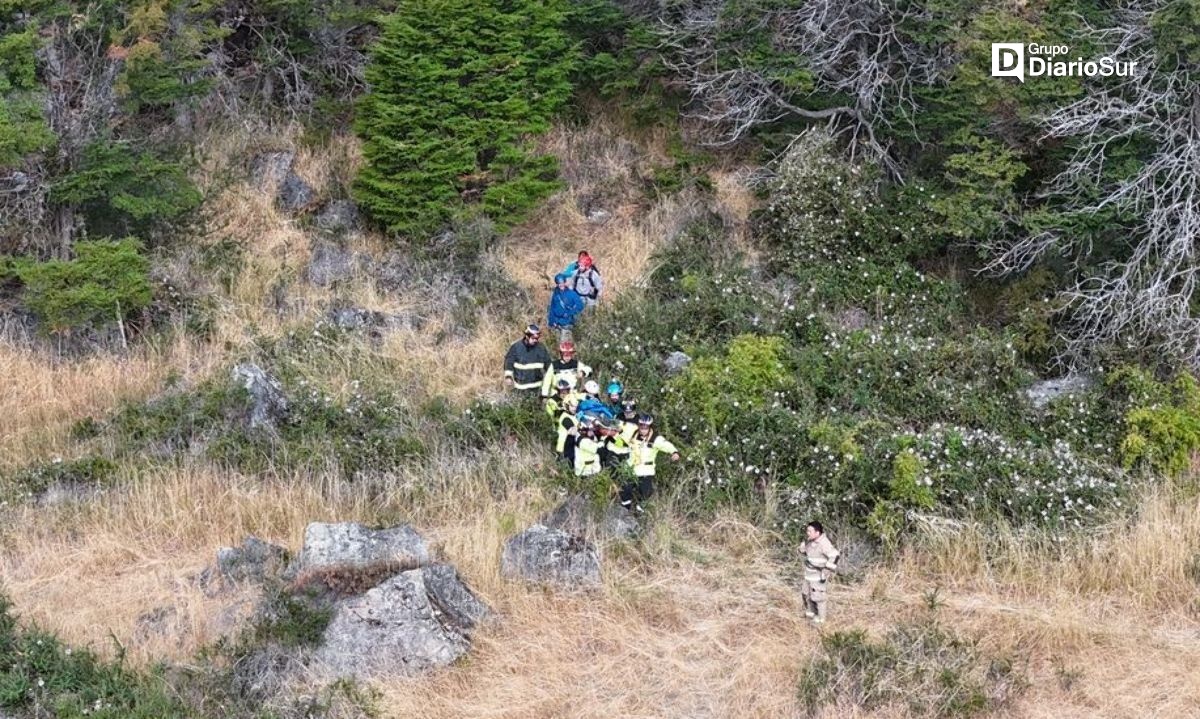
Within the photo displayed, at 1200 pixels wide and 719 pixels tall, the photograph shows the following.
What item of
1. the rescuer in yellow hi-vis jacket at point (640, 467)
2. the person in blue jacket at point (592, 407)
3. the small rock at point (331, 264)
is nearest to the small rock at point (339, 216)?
the small rock at point (331, 264)

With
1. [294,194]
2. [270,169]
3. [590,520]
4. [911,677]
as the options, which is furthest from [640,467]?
[270,169]

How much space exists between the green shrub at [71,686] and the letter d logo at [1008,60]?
32.5 ft

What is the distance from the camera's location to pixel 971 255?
1247 centimetres

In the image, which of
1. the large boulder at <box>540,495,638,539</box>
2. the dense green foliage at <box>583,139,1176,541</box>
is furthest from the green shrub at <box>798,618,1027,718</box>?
the large boulder at <box>540,495,638,539</box>

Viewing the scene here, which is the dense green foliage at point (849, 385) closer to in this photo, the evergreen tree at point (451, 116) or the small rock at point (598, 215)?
the small rock at point (598, 215)

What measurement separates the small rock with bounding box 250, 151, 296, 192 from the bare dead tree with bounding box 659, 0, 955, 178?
5094 millimetres

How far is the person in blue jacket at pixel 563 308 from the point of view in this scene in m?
11.4

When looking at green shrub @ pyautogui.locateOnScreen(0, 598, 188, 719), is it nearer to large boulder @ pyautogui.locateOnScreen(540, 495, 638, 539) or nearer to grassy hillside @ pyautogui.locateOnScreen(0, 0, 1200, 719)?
grassy hillside @ pyautogui.locateOnScreen(0, 0, 1200, 719)

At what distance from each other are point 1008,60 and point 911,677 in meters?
7.45

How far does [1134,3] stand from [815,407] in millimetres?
5631

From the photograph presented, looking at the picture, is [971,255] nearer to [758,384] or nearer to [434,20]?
[758,384]

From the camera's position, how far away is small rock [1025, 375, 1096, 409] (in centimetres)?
1034

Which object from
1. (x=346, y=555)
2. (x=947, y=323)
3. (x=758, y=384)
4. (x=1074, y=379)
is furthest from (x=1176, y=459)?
(x=346, y=555)

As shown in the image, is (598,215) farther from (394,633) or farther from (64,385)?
(394,633)
